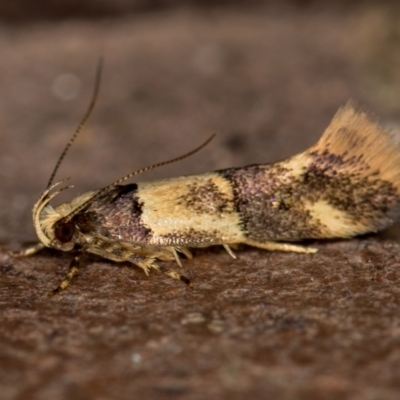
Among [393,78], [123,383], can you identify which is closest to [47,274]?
[123,383]

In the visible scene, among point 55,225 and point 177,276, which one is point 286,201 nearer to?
point 177,276

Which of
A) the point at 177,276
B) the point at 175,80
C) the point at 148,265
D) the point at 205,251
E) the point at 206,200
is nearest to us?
the point at 177,276

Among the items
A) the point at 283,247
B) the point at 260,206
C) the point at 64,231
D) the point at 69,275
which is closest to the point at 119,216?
the point at 64,231

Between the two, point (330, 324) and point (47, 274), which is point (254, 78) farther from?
point (330, 324)

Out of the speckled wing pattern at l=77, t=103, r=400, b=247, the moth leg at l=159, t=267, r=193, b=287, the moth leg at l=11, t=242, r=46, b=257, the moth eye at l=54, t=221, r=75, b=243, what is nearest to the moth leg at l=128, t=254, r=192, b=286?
the moth leg at l=159, t=267, r=193, b=287

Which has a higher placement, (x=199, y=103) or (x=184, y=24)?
(x=184, y=24)
